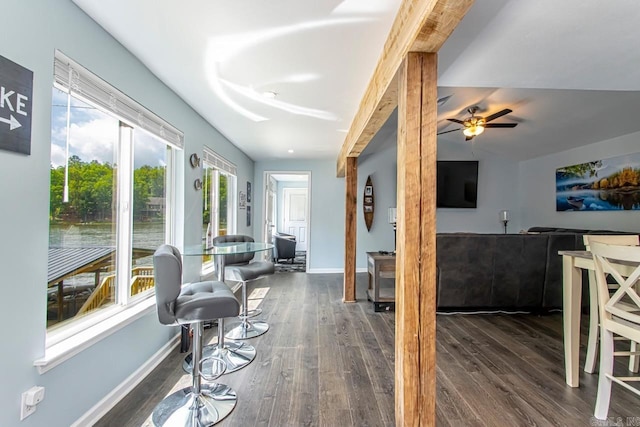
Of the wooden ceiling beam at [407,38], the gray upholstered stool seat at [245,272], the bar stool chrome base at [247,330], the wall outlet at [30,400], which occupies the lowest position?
the bar stool chrome base at [247,330]

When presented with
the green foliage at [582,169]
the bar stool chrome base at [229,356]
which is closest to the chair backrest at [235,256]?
the bar stool chrome base at [229,356]

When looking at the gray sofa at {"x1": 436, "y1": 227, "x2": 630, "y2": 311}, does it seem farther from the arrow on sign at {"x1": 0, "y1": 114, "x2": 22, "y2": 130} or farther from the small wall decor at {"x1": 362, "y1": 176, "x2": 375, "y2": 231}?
the arrow on sign at {"x1": 0, "y1": 114, "x2": 22, "y2": 130}

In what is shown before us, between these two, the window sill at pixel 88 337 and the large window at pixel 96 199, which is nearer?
the window sill at pixel 88 337

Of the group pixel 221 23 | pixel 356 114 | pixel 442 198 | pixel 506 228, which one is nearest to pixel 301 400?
pixel 221 23

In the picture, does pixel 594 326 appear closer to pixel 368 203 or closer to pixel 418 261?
pixel 418 261

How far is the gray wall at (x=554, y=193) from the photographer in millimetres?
3977

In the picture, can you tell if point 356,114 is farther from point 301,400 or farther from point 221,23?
point 301,400

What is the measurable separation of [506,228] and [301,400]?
569cm

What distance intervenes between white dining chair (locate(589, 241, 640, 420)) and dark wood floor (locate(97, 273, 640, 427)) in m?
0.21

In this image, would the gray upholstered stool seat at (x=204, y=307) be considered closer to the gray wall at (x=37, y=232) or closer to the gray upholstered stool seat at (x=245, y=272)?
the gray wall at (x=37, y=232)

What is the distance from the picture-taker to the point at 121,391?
189 cm

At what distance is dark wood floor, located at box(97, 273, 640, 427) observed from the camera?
1.76 meters

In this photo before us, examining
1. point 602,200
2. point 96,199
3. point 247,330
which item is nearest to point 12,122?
point 96,199

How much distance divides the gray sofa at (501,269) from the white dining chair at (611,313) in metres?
1.58
